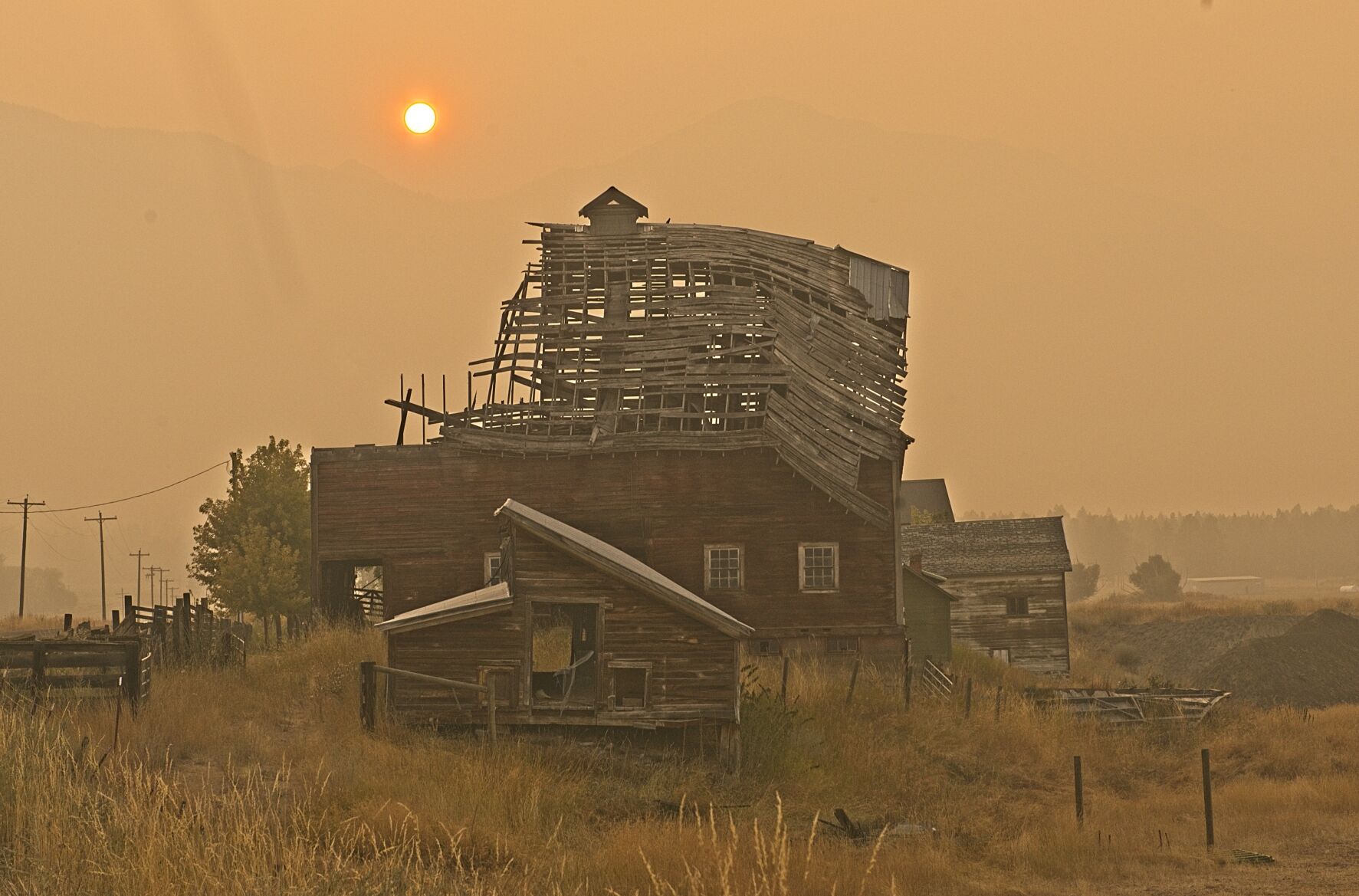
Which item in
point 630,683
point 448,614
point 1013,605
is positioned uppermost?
point 1013,605

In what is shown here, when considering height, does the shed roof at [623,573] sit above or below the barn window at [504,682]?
above

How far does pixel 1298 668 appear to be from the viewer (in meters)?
49.6

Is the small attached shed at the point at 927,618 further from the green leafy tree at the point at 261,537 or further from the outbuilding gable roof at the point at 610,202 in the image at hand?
the green leafy tree at the point at 261,537

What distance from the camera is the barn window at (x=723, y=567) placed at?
34.5 m

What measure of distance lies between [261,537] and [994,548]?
28266mm

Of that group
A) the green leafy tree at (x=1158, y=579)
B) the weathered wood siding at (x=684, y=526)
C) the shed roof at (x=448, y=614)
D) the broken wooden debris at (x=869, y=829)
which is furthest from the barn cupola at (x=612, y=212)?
the green leafy tree at (x=1158, y=579)

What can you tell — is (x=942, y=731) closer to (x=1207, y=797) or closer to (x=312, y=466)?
(x=1207, y=797)

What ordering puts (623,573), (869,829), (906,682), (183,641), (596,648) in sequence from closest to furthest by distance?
(869,829)
(623,573)
(596,648)
(183,641)
(906,682)

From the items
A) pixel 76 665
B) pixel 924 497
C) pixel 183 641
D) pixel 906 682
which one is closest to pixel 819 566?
pixel 906 682

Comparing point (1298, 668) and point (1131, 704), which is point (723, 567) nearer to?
point (1131, 704)

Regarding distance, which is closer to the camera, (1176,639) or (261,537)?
(261,537)

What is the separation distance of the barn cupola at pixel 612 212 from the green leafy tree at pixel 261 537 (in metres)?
19.8

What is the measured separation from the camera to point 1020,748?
94.1 ft

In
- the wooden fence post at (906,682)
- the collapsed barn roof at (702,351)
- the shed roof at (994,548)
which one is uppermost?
the collapsed barn roof at (702,351)
